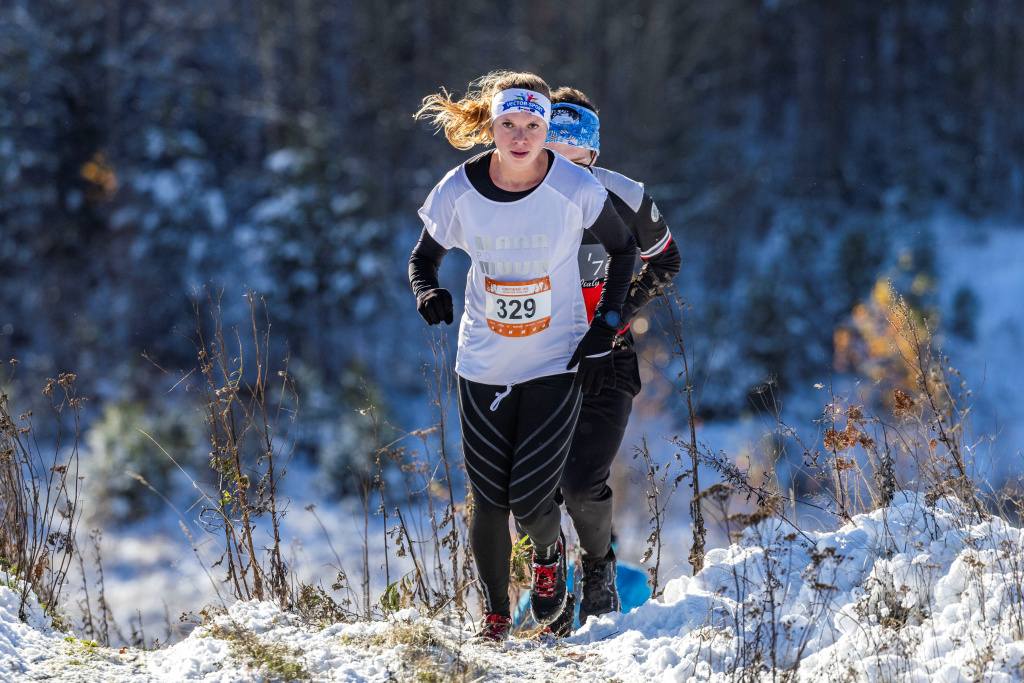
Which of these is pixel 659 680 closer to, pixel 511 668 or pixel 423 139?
pixel 511 668

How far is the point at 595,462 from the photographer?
3.25 metres

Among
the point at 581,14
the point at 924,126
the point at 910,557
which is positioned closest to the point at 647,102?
the point at 581,14

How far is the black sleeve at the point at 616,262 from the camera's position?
2.90 metres

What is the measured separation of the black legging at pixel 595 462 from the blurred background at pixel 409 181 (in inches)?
486

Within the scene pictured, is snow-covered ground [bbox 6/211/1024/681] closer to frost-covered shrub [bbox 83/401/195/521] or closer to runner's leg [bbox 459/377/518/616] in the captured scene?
runner's leg [bbox 459/377/518/616]

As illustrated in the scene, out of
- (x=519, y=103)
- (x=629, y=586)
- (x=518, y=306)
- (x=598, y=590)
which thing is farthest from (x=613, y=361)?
(x=629, y=586)

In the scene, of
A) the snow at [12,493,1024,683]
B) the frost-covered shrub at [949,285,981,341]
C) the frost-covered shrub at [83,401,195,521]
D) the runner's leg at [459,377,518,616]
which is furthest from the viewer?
the frost-covered shrub at [949,285,981,341]

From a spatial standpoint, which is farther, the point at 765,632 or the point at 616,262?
the point at 616,262

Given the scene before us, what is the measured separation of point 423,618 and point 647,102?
71.6 ft

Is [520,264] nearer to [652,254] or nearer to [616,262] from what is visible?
[616,262]

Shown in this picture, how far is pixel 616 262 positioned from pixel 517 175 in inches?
17.6

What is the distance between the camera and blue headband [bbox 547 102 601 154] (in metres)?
3.42

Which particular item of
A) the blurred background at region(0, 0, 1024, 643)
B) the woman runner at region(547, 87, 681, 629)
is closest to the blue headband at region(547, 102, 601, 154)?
the woman runner at region(547, 87, 681, 629)

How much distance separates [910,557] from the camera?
2832mm
